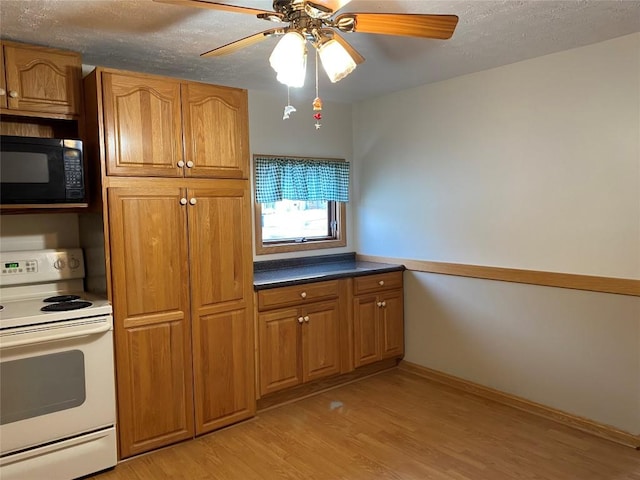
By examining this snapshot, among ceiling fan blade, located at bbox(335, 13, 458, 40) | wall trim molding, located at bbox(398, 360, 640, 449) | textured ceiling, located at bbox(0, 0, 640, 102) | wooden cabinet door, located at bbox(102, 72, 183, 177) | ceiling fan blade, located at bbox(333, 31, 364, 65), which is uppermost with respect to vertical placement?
textured ceiling, located at bbox(0, 0, 640, 102)

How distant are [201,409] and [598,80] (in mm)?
2945

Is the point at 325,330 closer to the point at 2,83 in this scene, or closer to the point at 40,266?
the point at 40,266

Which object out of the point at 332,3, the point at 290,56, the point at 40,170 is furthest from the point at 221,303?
the point at 332,3

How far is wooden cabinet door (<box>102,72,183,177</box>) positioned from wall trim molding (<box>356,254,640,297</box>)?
198 centimetres

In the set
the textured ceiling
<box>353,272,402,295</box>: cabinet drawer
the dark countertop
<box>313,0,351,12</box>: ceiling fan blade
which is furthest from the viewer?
<box>353,272,402,295</box>: cabinet drawer

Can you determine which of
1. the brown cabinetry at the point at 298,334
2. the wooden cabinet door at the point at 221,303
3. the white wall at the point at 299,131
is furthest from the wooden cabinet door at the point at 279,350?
the white wall at the point at 299,131

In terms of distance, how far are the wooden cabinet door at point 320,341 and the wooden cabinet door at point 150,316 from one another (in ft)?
2.87

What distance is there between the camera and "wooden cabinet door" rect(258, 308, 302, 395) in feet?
10.4

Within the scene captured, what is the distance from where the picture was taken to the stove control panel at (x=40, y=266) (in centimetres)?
262

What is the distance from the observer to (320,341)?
346cm

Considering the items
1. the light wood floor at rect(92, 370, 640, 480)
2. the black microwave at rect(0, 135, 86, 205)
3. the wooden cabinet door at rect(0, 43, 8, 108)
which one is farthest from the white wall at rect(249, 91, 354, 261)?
the wooden cabinet door at rect(0, 43, 8, 108)

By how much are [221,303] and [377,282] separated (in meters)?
1.33

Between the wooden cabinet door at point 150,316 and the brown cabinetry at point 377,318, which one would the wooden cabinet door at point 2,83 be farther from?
the brown cabinetry at point 377,318

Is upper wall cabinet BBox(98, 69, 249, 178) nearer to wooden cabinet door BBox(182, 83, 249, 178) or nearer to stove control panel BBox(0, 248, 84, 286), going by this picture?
wooden cabinet door BBox(182, 83, 249, 178)
